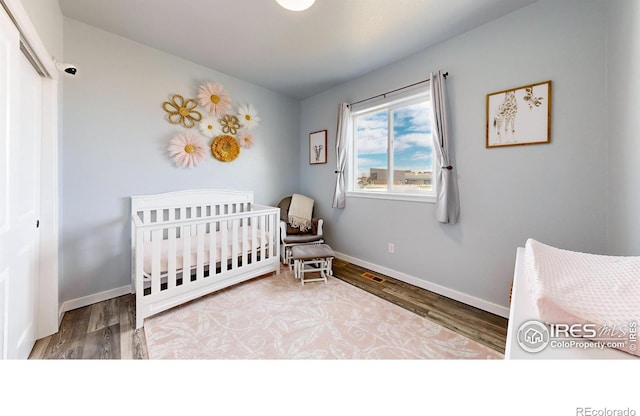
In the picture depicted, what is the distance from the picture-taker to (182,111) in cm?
254

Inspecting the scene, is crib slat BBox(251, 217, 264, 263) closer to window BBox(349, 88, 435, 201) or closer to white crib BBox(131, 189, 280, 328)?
white crib BBox(131, 189, 280, 328)

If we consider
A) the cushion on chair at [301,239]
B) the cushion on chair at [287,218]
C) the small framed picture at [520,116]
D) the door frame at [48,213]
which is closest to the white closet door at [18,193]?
the door frame at [48,213]

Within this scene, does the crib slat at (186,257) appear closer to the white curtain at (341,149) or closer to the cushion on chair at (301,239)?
the cushion on chair at (301,239)

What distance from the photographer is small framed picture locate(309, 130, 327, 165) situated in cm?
338

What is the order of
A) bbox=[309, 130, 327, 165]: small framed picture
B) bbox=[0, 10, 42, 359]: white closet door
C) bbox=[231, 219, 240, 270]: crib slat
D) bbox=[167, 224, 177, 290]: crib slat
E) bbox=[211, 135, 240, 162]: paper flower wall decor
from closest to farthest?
1. bbox=[0, 10, 42, 359]: white closet door
2. bbox=[167, 224, 177, 290]: crib slat
3. bbox=[231, 219, 240, 270]: crib slat
4. bbox=[211, 135, 240, 162]: paper flower wall decor
5. bbox=[309, 130, 327, 165]: small framed picture

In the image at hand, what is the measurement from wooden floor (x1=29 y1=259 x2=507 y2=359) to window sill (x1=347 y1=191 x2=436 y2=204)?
93 centimetres

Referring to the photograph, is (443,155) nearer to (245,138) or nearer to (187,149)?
(245,138)

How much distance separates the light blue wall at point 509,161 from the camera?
60.8 inches

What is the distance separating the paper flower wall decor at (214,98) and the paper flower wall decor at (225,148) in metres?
0.30

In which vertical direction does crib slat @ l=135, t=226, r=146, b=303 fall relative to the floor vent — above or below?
above

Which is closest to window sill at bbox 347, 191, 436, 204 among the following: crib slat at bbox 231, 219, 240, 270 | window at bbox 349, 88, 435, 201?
window at bbox 349, 88, 435, 201

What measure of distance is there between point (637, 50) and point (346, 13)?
66.2 inches

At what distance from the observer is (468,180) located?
6.82ft
